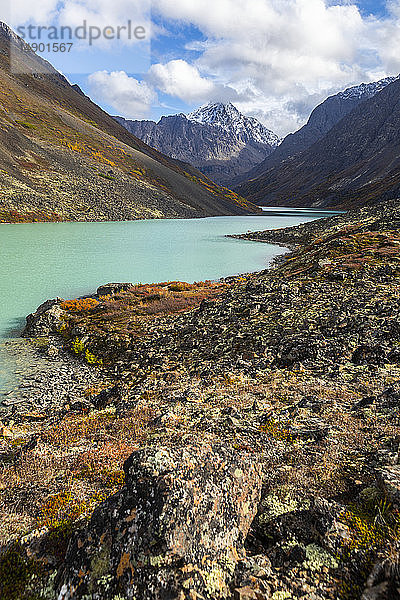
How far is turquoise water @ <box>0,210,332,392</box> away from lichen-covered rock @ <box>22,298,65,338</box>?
109 cm

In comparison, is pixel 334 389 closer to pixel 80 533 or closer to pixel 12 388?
pixel 80 533

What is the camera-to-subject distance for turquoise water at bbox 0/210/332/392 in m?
33.1

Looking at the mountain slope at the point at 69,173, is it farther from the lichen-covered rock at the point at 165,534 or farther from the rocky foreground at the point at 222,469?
the lichen-covered rock at the point at 165,534

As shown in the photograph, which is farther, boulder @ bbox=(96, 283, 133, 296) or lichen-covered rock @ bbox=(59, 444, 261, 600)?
boulder @ bbox=(96, 283, 133, 296)

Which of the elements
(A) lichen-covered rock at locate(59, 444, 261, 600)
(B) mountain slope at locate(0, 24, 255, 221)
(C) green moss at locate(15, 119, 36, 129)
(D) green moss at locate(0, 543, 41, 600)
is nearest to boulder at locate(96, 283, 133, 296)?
(D) green moss at locate(0, 543, 41, 600)

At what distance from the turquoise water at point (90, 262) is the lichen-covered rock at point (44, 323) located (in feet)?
3.57

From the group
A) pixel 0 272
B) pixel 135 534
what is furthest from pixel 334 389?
pixel 0 272

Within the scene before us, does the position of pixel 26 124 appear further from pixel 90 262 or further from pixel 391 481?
pixel 391 481

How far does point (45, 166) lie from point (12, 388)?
13471cm

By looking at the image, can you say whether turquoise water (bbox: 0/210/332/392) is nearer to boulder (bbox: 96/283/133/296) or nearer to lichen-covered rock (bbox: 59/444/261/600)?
boulder (bbox: 96/283/133/296)

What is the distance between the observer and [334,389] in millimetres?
12523

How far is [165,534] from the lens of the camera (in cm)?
496

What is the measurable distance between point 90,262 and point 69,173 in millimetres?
98080

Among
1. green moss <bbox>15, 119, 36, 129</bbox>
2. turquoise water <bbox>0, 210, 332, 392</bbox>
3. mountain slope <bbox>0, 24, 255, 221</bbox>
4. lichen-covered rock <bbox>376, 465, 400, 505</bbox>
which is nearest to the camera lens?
lichen-covered rock <bbox>376, 465, 400, 505</bbox>
